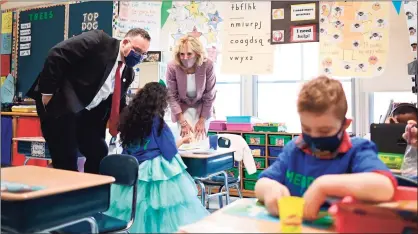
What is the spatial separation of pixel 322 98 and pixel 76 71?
177cm

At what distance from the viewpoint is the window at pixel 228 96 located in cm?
533

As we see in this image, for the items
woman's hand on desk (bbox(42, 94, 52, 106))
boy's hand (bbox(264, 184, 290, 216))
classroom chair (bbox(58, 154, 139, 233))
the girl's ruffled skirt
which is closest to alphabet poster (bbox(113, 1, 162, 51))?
the girl's ruffled skirt

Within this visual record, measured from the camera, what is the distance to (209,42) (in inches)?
200

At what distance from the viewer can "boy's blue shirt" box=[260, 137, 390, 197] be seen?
103 cm

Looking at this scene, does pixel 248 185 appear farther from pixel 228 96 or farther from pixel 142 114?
pixel 142 114

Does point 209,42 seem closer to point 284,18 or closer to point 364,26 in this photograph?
point 284,18

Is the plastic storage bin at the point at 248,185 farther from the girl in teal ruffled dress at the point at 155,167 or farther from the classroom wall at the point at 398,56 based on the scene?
the girl in teal ruffled dress at the point at 155,167

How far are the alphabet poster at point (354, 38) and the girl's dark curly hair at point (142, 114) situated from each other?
2570mm

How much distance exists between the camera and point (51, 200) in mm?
1379

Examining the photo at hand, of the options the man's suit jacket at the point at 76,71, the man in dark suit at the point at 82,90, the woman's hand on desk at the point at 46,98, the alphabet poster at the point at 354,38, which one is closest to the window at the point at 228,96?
the alphabet poster at the point at 354,38

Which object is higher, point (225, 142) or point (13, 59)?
point (13, 59)

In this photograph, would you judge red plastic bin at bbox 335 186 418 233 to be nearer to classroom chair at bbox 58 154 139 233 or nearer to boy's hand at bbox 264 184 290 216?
boy's hand at bbox 264 184 290 216

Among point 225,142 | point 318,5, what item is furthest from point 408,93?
point 225,142

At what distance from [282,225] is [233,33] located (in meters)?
4.22
